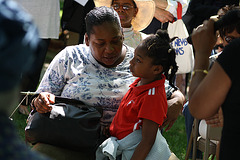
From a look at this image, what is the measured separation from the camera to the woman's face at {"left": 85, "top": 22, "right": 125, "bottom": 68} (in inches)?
120

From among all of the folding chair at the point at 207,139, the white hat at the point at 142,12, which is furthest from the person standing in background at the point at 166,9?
the folding chair at the point at 207,139

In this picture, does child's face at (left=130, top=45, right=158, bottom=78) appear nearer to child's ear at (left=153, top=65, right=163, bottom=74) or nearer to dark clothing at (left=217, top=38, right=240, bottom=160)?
child's ear at (left=153, top=65, right=163, bottom=74)

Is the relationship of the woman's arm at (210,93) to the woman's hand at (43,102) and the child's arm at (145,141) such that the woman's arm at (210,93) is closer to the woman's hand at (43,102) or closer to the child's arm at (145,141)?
the child's arm at (145,141)

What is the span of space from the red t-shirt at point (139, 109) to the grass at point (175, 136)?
7.18 ft

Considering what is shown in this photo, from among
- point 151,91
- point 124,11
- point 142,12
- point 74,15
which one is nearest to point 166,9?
point 142,12

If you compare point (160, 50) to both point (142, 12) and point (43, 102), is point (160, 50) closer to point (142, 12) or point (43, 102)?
point (43, 102)

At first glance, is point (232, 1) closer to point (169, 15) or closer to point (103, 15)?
point (169, 15)

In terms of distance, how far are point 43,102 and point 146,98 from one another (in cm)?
70

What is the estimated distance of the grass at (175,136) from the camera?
5027mm

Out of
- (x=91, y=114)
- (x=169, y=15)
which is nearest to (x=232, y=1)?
(x=169, y=15)

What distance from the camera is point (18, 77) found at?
1262mm

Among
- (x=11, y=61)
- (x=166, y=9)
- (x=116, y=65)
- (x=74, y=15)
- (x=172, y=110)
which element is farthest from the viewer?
(x=74, y=15)

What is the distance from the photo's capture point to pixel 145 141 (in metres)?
2.61

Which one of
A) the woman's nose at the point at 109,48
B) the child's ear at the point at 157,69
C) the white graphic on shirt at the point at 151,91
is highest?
the woman's nose at the point at 109,48
